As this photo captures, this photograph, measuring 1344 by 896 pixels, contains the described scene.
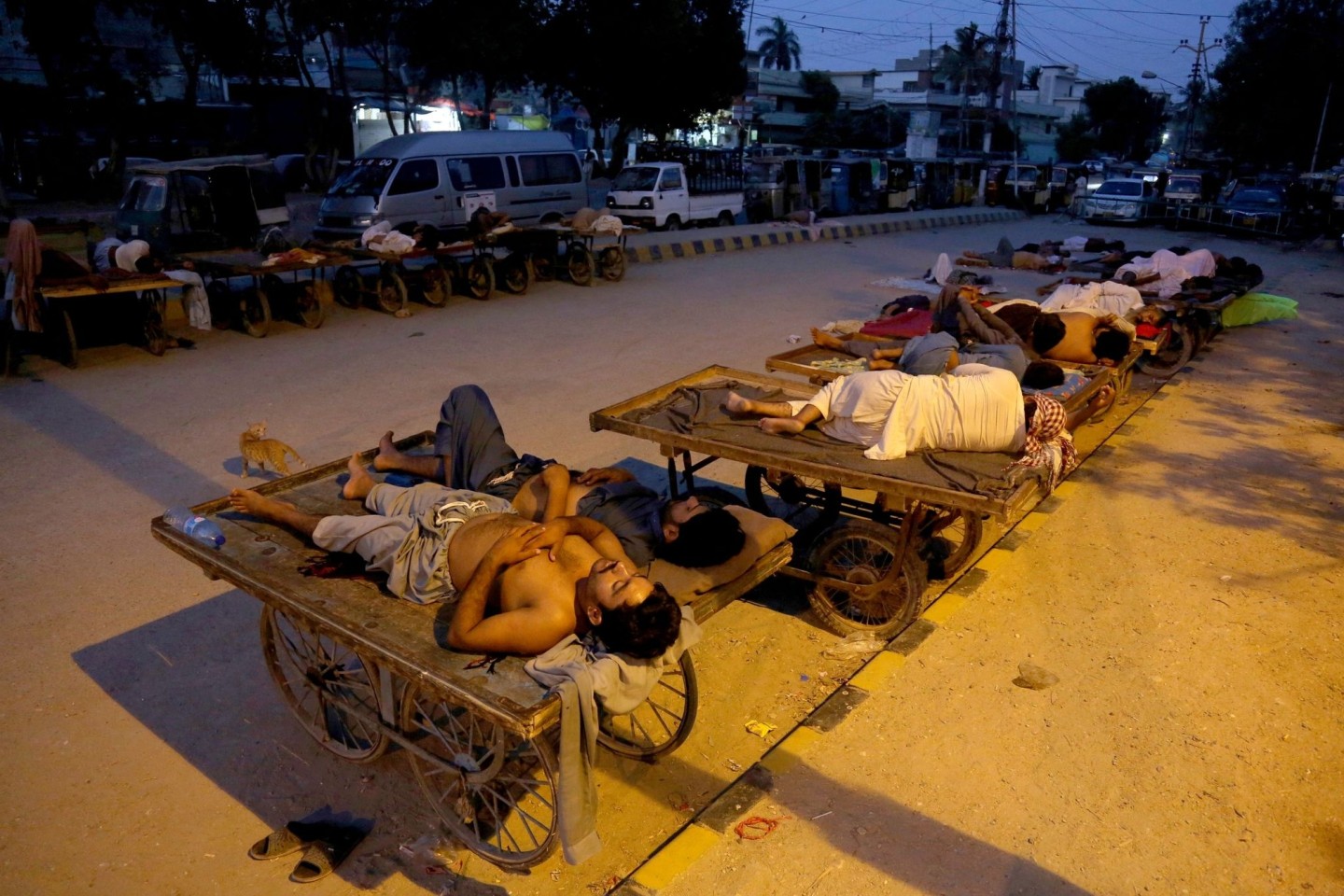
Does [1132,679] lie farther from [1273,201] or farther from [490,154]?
[1273,201]

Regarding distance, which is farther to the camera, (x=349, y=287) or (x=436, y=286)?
(x=436, y=286)

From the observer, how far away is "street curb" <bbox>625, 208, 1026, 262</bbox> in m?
17.3

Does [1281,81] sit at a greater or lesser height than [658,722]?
greater

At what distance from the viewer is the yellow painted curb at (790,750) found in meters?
3.44

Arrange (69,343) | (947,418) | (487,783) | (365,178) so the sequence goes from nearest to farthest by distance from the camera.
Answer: (487,783), (947,418), (69,343), (365,178)

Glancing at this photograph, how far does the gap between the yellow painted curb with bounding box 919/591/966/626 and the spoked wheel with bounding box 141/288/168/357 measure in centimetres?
852

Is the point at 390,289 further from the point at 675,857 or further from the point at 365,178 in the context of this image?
the point at 675,857

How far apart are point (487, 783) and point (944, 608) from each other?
2684 mm

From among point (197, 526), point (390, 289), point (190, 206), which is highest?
point (190, 206)

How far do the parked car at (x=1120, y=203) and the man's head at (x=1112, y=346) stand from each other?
22030 mm

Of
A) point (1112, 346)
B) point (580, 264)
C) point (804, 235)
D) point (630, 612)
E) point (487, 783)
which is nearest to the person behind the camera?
point (630, 612)

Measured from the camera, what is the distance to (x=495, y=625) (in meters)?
2.85

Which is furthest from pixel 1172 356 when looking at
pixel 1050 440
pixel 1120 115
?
pixel 1120 115

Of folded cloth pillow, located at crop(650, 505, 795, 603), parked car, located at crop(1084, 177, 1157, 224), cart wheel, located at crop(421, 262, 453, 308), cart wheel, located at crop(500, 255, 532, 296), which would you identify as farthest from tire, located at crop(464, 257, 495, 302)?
parked car, located at crop(1084, 177, 1157, 224)
